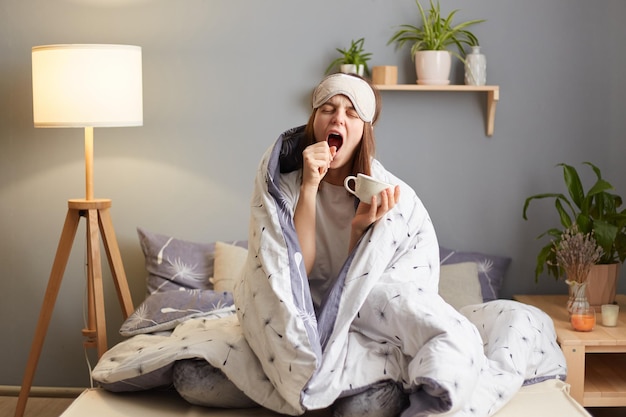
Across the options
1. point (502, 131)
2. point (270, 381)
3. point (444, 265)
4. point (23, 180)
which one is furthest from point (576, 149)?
point (23, 180)

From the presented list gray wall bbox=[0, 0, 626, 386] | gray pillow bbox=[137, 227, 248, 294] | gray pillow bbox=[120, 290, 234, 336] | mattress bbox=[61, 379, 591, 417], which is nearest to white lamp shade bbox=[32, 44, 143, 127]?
gray wall bbox=[0, 0, 626, 386]

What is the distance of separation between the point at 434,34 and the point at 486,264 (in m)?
0.95

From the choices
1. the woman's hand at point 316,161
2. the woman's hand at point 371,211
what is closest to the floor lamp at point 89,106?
the woman's hand at point 316,161

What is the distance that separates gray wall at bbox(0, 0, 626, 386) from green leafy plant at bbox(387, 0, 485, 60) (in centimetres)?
4

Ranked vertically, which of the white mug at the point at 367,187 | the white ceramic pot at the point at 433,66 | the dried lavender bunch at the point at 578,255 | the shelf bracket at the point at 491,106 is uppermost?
the white ceramic pot at the point at 433,66

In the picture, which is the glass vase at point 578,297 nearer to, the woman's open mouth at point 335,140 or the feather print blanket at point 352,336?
the feather print blanket at point 352,336

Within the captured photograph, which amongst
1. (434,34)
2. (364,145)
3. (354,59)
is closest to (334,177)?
(364,145)

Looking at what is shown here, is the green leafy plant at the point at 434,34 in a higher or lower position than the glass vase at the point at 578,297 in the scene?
higher

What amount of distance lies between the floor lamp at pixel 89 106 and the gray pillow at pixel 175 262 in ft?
0.58

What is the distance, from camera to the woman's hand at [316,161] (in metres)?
2.39

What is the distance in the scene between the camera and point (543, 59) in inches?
138

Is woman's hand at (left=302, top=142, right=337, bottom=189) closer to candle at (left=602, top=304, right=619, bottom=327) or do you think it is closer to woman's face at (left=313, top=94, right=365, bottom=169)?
woman's face at (left=313, top=94, right=365, bottom=169)

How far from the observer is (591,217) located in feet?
11.0

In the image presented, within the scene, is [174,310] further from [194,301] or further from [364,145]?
[364,145]
